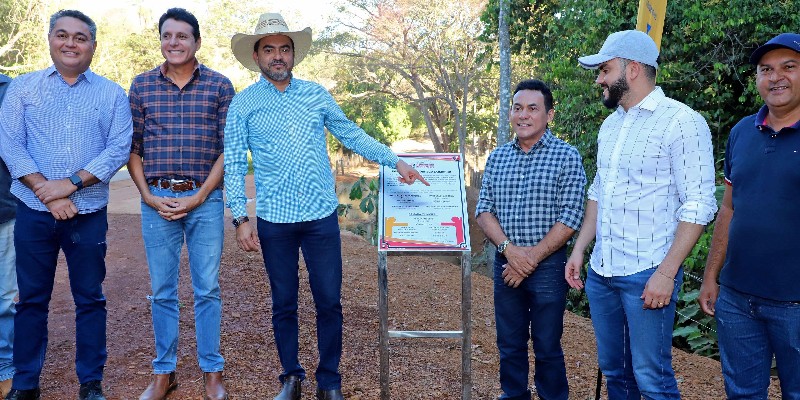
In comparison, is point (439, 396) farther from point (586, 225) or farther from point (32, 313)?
point (32, 313)

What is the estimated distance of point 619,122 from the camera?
3449mm

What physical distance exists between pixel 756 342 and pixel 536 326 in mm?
1200

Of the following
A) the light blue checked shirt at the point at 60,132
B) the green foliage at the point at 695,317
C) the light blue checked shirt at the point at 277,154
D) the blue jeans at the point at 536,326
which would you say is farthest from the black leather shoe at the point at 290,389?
the green foliage at the point at 695,317

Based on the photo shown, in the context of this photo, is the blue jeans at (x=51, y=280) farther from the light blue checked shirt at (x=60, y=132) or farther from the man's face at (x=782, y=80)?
the man's face at (x=782, y=80)

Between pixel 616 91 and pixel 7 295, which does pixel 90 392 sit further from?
pixel 616 91

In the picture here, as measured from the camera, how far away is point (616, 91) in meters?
3.36

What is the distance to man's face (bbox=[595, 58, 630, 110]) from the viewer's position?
333 centimetres

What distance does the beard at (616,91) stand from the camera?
3334 millimetres

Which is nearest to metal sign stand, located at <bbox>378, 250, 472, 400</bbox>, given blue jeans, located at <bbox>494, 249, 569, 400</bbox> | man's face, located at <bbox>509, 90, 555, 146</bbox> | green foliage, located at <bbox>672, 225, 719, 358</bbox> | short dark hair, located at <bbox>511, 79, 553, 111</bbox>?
blue jeans, located at <bbox>494, 249, 569, 400</bbox>

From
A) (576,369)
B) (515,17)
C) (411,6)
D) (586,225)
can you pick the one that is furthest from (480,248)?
(586,225)

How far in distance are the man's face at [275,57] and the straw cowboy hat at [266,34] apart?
0.15 ft

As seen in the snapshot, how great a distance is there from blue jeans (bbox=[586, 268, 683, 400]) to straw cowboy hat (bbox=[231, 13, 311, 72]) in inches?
85.7

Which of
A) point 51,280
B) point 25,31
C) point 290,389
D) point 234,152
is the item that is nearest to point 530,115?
point 234,152

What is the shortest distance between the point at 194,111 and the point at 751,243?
3017 millimetres
